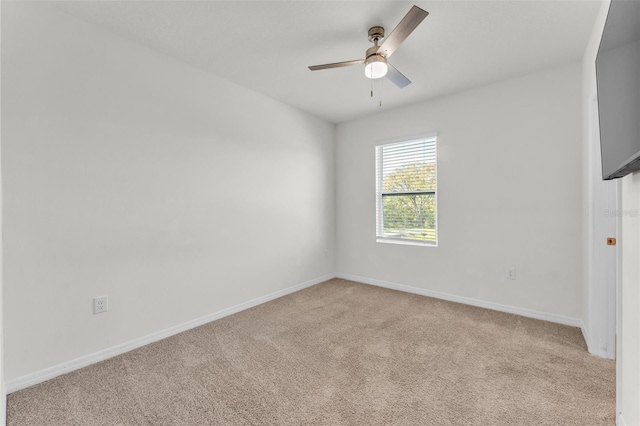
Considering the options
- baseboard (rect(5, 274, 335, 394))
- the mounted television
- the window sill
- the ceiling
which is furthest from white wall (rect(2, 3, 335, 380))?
the mounted television

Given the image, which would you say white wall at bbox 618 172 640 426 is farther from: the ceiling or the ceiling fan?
the ceiling

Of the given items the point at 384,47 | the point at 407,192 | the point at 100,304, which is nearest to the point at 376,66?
the point at 384,47

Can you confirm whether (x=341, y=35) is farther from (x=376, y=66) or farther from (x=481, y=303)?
(x=481, y=303)

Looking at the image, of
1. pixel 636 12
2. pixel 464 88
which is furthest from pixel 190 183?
pixel 464 88

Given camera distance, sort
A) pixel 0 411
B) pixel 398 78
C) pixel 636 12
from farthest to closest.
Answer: pixel 398 78
pixel 0 411
pixel 636 12

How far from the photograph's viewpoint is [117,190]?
2.28m

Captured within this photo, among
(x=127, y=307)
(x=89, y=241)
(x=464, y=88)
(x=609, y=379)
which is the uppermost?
(x=464, y=88)

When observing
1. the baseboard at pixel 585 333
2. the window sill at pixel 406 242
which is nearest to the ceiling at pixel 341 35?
the window sill at pixel 406 242

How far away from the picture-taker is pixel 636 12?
0.86 meters

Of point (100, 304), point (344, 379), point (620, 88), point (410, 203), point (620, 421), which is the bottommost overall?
point (344, 379)

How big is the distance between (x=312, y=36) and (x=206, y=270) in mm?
2359

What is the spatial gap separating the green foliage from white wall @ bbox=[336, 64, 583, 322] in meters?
0.17

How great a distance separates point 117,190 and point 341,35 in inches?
85.5

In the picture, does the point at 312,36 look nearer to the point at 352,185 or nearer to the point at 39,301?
the point at 352,185
